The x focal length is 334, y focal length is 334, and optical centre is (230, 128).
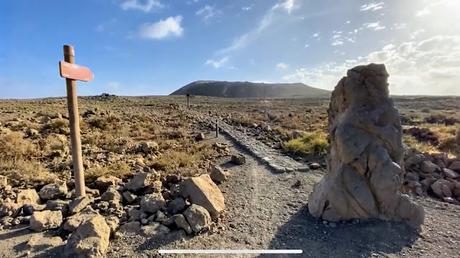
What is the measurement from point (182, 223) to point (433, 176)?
6.64 metres

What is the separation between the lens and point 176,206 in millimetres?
5809

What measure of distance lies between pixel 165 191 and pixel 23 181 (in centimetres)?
356

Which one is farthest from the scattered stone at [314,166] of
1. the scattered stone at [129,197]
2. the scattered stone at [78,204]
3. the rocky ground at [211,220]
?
the scattered stone at [78,204]

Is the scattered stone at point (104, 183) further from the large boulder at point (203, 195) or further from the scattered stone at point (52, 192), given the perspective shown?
the large boulder at point (203, 195)

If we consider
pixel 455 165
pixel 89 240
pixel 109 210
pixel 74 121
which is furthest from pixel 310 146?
pixel 89 240

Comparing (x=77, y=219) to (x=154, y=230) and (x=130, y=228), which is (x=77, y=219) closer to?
(x=130, y=228)

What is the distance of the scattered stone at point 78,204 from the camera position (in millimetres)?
5863

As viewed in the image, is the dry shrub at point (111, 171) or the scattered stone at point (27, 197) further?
the dry shrub at point (111, 171)

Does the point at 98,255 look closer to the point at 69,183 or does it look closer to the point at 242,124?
the point at 69,183

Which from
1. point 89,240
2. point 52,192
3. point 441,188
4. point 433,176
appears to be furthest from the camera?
point 433,176

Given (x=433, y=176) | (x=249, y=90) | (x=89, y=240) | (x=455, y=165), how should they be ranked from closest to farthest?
(x=89, y=240)
(x=433, y=176)
(x=455, y=165)
(x=249, y=90)

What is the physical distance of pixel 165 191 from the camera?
6871 mm

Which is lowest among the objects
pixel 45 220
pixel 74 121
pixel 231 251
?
pixel 231 251

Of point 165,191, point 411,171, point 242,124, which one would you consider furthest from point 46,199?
point 242,124
